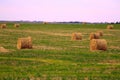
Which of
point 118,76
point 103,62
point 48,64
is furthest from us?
point 103,62

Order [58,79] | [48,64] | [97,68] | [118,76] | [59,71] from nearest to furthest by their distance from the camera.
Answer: [58,79], [118,76], [59,71], [97,68], [48,64]

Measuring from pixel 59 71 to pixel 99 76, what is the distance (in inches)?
94.4

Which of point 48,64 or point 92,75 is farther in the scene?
point 48,64

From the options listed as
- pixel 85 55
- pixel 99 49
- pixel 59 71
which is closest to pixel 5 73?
pixel 59 71

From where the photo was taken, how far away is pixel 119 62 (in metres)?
21.5

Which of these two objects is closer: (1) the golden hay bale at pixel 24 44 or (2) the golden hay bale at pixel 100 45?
(2) the golden hay bale at pixel 100 45

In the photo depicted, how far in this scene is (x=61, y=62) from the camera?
830 inches

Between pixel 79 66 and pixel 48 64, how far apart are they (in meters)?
2.01

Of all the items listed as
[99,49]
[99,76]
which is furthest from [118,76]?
[99,49]

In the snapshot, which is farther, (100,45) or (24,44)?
(24,44)

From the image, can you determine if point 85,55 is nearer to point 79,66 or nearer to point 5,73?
point 79,66

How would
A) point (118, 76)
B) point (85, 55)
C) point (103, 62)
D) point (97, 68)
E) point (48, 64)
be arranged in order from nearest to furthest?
point (118, 76) → point (97, 68) → point (48, 64) → point (103, 62) → point (85, 55)

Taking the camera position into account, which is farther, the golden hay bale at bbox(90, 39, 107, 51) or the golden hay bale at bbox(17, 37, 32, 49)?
the golden hay bale at bbox(17, 37, 32, 49)

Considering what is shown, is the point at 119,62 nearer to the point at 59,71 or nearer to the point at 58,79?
the point at 59,71
